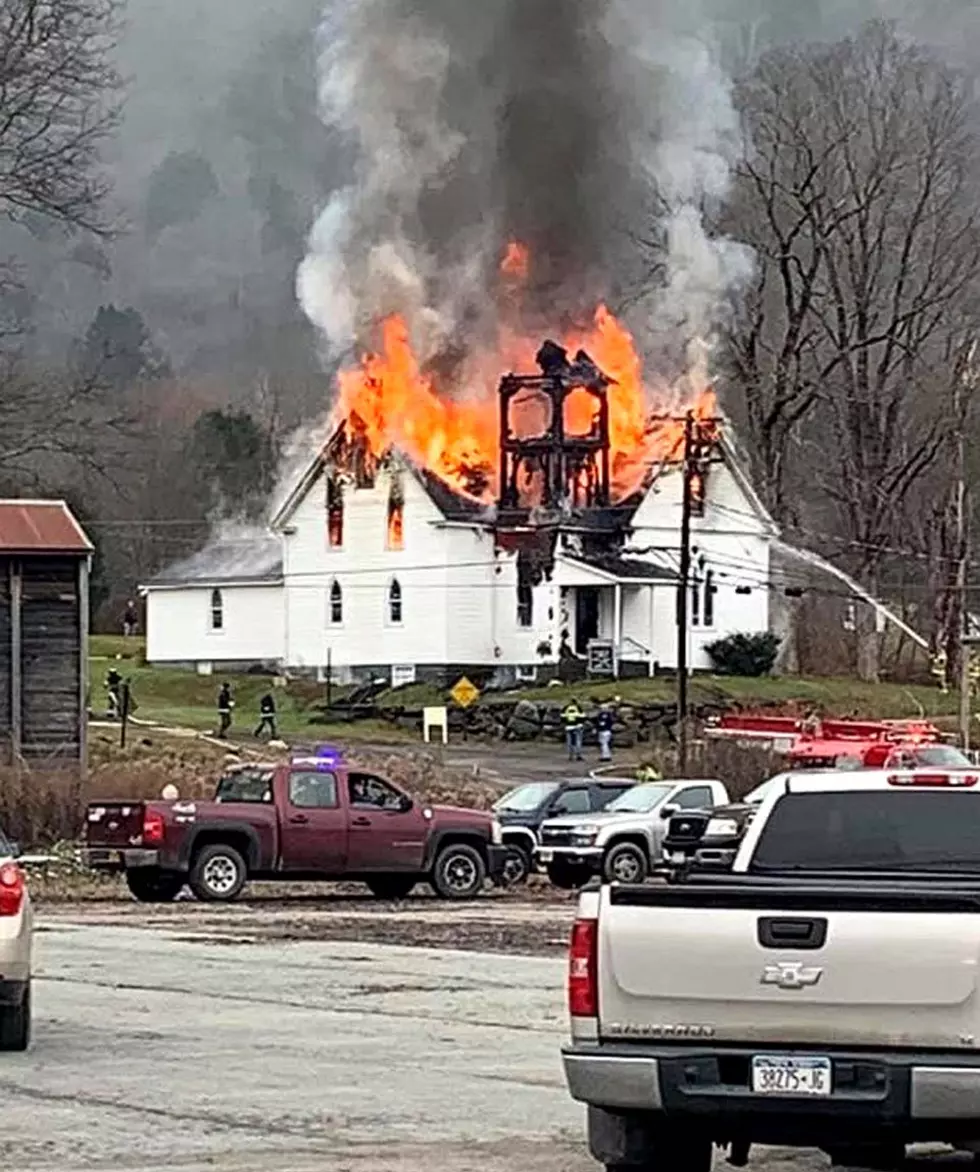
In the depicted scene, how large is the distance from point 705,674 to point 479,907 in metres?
43.2

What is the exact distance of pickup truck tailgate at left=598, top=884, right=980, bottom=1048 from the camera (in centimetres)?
1052

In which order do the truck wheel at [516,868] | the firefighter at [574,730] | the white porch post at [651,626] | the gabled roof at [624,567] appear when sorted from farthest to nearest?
the white porch post at [651,626] < the gabled roof at [624,567] < the firefighter at [574,730] < the truck wheel at [516,868]

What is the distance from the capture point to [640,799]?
4034 cm

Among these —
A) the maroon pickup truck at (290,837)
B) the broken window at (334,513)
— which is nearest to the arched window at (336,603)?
the broken window at (334,513)

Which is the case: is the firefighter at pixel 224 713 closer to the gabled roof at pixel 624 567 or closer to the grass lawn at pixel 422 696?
the grass lawn at pixel 422 696

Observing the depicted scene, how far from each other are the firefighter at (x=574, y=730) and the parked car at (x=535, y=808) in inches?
834

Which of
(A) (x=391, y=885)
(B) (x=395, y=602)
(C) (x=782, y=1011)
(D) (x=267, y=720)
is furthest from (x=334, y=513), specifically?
(C) (x=782, y=1011)

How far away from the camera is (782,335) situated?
298 ft

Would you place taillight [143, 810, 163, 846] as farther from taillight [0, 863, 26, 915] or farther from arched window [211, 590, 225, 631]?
arched window [211, 590, 225, 631]

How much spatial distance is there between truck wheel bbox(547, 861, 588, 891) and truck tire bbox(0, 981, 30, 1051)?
21.9 metres

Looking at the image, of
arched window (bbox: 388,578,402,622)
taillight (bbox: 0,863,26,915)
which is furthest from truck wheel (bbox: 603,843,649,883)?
arched window (bbox: 388,578,402,622)

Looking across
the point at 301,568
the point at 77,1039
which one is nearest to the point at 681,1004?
the point at 77,1039

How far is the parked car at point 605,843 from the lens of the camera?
38625mm

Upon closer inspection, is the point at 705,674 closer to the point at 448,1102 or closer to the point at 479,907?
the point at 479,907
